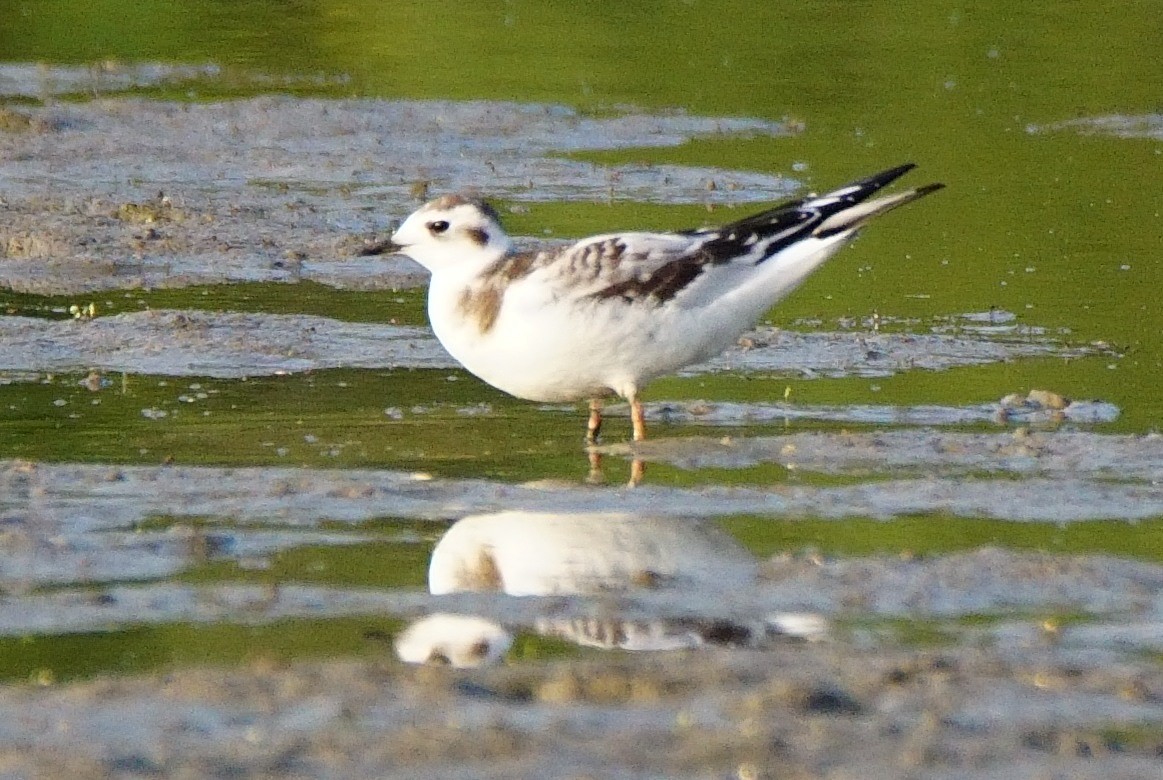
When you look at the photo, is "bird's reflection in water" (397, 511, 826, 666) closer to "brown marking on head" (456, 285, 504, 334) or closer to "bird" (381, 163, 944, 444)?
"bird" (381, 163, 944, 444)

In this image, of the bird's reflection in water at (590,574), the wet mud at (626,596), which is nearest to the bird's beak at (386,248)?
the wet mud at (626,596)

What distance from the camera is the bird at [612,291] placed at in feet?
27.7

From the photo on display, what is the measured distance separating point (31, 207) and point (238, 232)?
1338 millimetres

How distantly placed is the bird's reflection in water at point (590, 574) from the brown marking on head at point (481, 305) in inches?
56.6

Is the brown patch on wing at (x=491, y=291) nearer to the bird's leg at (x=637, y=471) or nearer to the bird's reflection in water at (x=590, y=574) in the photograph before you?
the bird's leg at (x=637, y=471)

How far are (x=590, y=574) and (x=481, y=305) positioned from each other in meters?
2.34

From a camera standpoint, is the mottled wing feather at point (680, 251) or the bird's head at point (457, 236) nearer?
the mottled wing feather at point (680, 251)

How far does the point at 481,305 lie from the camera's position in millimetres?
8625

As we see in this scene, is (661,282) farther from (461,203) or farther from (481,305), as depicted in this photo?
(461,203)

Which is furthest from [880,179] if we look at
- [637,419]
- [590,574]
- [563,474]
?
[590,574]

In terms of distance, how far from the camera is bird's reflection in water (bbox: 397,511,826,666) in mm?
5820

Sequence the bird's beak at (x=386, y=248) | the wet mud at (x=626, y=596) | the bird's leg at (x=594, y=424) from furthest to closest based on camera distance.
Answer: the bird's beak at (x=386, y=248) → the bird's leg at (x=594, y=424) → the wet mud at (x=626, y=596)

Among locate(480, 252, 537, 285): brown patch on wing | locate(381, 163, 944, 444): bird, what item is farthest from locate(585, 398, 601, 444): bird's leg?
locate(480, 252, 537, 285): brown patch on wing

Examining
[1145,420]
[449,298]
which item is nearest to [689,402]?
[449,298]
